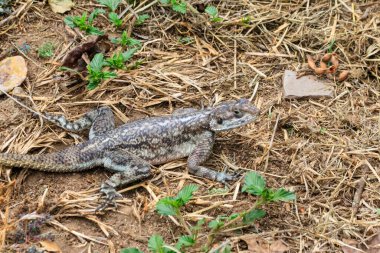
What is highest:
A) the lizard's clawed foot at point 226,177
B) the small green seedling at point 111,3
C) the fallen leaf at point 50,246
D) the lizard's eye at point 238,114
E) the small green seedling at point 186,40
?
the small green seedling at point 111,3

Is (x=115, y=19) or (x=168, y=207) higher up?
(x=115, y=19)

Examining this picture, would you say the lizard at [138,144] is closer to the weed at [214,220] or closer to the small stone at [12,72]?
the small stone at [12,72]

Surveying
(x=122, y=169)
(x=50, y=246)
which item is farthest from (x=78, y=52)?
(x=50, y=246)

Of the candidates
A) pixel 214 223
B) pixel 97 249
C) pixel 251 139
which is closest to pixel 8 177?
pixel 97 249

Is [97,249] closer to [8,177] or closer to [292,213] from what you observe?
[8,177]

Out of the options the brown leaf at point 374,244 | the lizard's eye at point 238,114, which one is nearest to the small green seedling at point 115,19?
the lizard's eye at point 238,114

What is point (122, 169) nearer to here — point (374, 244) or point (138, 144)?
point (138, 144)
